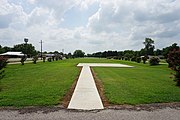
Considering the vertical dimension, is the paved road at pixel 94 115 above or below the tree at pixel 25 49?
below

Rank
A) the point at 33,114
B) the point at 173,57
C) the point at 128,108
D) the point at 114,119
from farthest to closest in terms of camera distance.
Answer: the point at 173,57 < the point at 128,108 < the point at 33,114 < the point at 114,119

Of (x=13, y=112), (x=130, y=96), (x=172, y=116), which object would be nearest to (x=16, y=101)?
(x=13, y=112)

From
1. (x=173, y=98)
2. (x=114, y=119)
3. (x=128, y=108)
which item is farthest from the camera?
(x=173, y=98)

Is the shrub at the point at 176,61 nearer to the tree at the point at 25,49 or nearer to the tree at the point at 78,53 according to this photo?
the tree at the point at 25,49

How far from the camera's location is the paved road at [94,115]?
549cm

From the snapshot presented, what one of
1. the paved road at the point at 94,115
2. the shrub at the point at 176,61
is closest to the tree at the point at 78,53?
the shrub at the point at 176,61

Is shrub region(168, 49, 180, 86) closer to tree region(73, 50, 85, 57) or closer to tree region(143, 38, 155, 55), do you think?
tree region(143, 38, 155, 55)

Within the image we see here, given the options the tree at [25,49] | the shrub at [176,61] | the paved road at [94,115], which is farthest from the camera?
the tree at [25,49]

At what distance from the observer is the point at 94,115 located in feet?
18.9

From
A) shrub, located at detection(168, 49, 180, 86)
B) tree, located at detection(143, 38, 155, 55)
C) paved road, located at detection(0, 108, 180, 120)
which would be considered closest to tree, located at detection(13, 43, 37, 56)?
tree, located at detection(143, 38, 155, 55)

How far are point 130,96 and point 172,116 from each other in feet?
9.02

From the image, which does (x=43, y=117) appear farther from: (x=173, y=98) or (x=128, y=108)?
(x=173, y=98)

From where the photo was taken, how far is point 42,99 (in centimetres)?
767

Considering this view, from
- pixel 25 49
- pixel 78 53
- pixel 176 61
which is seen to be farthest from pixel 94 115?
pixel 78 53
